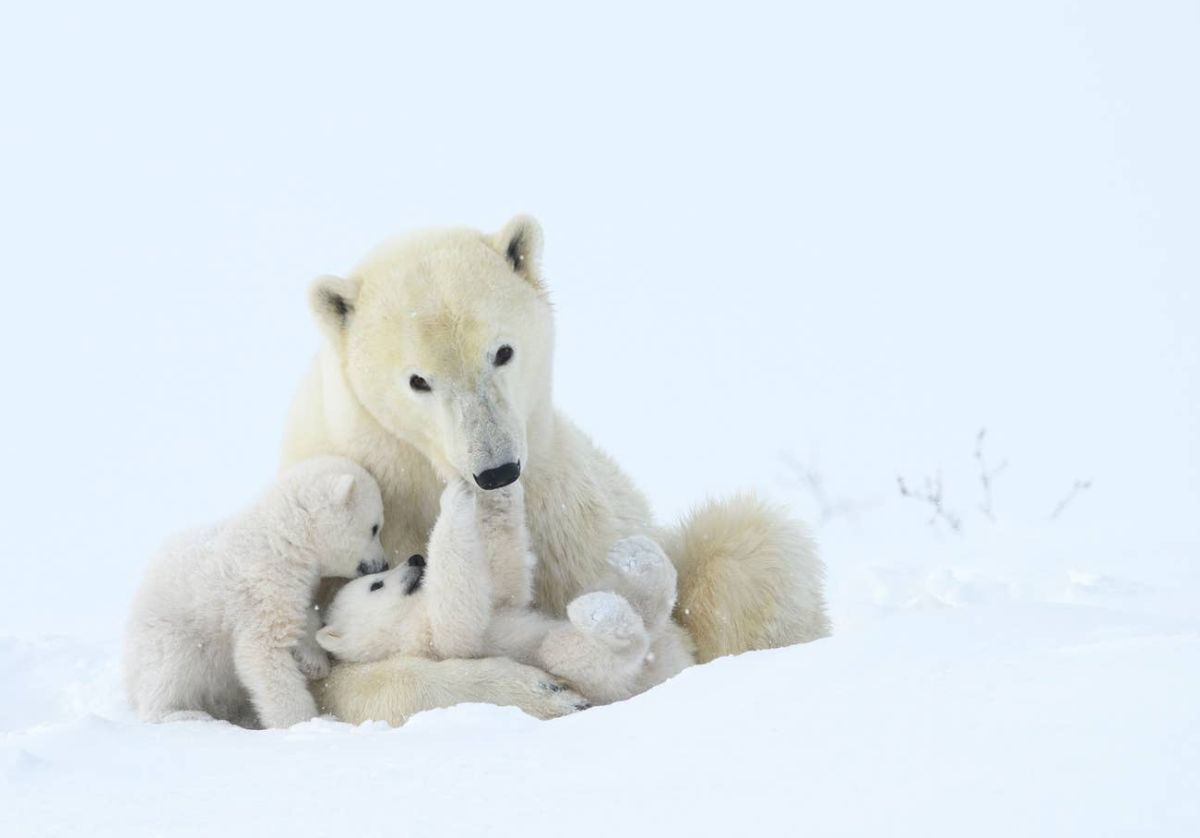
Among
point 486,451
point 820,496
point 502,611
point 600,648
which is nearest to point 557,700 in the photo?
point 600,648

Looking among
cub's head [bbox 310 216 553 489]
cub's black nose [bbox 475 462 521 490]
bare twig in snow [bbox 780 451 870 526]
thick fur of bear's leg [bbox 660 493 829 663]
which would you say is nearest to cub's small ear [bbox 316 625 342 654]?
cub's head [bbox 310 216 553 489]

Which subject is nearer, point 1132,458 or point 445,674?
point 445,674

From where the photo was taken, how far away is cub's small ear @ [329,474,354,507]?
388 centimetres

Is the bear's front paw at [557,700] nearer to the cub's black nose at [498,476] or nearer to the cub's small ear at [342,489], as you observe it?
the cub's black nose at [498,476]

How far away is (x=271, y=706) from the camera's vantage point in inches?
147

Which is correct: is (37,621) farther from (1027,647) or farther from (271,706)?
(1027,647)

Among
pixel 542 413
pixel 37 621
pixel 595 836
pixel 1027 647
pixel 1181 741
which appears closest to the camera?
pixel 1181 741

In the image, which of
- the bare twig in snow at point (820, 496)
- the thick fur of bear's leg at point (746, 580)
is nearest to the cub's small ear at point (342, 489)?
the thick fur of bear's leg at point (746, 580)

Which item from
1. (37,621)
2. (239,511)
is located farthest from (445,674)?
(37,621)

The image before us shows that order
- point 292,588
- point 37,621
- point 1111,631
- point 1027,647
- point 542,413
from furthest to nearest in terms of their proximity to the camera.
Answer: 1. point 37,621
2. point 542,413
3. point 292,588
4. point 1111,631
5. point 1027,647

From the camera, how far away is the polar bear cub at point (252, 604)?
3807mm

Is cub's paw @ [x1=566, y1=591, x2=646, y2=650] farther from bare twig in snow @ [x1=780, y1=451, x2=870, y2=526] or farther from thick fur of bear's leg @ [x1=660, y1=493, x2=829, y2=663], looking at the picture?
bare twig in snow @ [x1=780, y1=451, x2=870, y2=526]

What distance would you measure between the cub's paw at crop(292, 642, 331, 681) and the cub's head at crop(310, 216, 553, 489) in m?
0.69

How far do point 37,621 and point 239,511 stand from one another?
14.9ft
